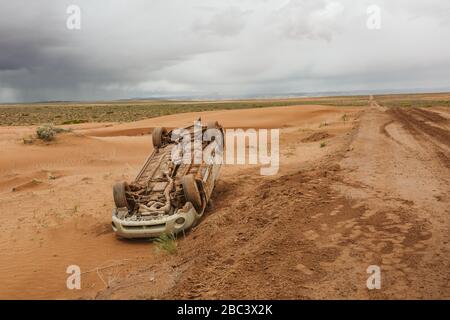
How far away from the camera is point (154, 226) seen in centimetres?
743

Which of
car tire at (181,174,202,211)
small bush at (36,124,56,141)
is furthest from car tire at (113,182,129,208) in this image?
small bush at (36,124,56,141)

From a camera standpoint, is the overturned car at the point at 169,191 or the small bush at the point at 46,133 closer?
the overturned car at the point at 169,191

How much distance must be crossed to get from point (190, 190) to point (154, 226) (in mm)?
985

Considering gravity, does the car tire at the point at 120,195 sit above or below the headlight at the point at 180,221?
above

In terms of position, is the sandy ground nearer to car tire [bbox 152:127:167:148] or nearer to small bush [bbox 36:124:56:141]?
car tire [bbox 152:127:167:148]

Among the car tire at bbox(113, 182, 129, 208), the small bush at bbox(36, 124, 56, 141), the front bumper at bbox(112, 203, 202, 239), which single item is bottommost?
the front bumper at bbox(112, 203, 202, 239)

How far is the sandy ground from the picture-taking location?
4.48 meters

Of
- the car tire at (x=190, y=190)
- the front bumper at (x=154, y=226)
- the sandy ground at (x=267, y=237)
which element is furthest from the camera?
the car tire at (x=190, y=190)

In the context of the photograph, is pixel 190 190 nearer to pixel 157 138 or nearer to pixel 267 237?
pixel 267 237

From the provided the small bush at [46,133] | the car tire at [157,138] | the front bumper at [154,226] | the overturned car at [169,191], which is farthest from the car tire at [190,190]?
the small bush at [46,133]

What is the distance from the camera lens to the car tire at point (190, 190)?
308 inches

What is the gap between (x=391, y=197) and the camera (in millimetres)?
7023

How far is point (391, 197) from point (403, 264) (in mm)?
2701

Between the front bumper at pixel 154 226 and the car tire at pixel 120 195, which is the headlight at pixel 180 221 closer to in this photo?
the front bumper at pixel 154 226
